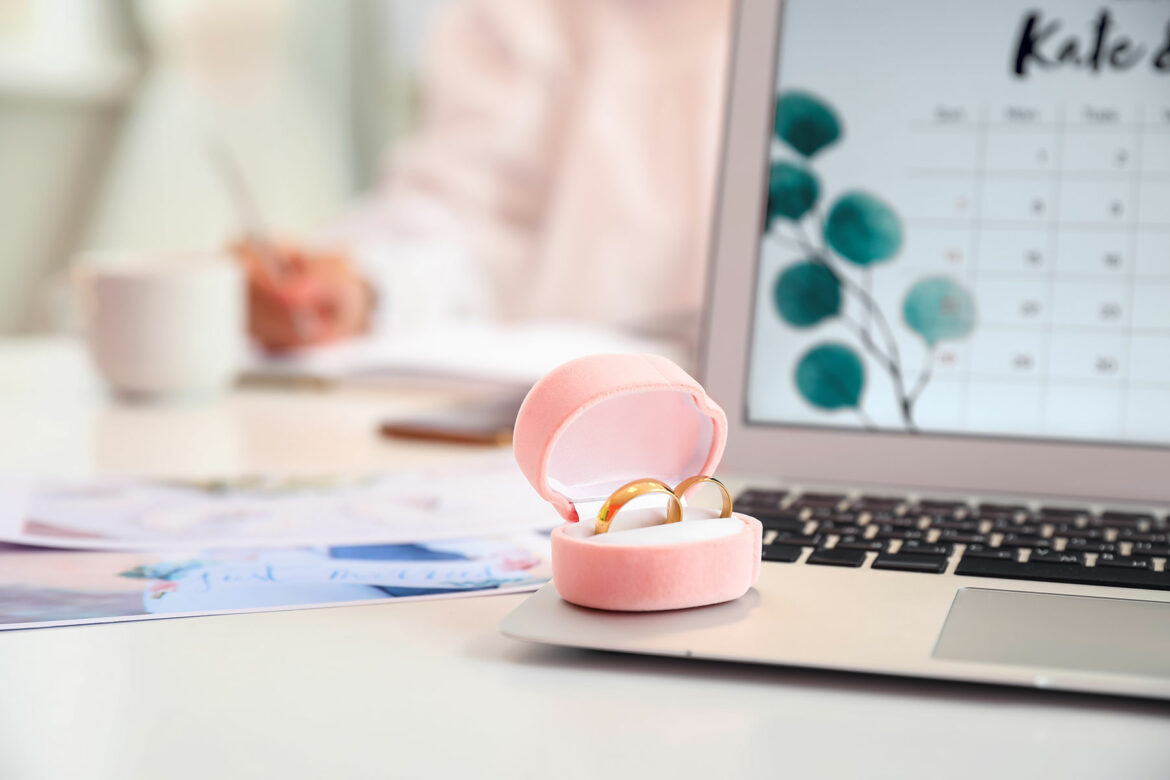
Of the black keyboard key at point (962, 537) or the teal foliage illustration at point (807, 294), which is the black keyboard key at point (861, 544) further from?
the teal foliage illustration at point (807, 294)

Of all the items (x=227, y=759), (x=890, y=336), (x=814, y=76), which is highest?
(x=814, y=76)

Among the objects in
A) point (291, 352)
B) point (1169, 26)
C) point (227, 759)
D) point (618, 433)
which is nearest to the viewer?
point (227, 759)

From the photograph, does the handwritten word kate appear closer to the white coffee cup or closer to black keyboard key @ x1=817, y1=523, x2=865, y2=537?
black keyboard key @ x1=817, y1=523, x2=865, y2=537

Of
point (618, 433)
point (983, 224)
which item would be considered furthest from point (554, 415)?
point (983, 224)

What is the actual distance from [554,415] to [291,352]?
0.65 m

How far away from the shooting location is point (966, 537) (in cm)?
39

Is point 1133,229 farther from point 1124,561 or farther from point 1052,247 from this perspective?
point 1124,561

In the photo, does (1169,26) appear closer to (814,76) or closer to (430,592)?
(814,76)

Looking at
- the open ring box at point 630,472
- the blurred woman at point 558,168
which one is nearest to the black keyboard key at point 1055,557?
the open ring box at point 630,472

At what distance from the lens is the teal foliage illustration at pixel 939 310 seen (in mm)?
501

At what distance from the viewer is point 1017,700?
27 centimetres

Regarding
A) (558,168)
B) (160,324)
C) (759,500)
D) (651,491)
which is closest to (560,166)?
(558,168)

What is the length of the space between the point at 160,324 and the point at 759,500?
1.61 ft

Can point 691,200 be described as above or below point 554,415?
above
